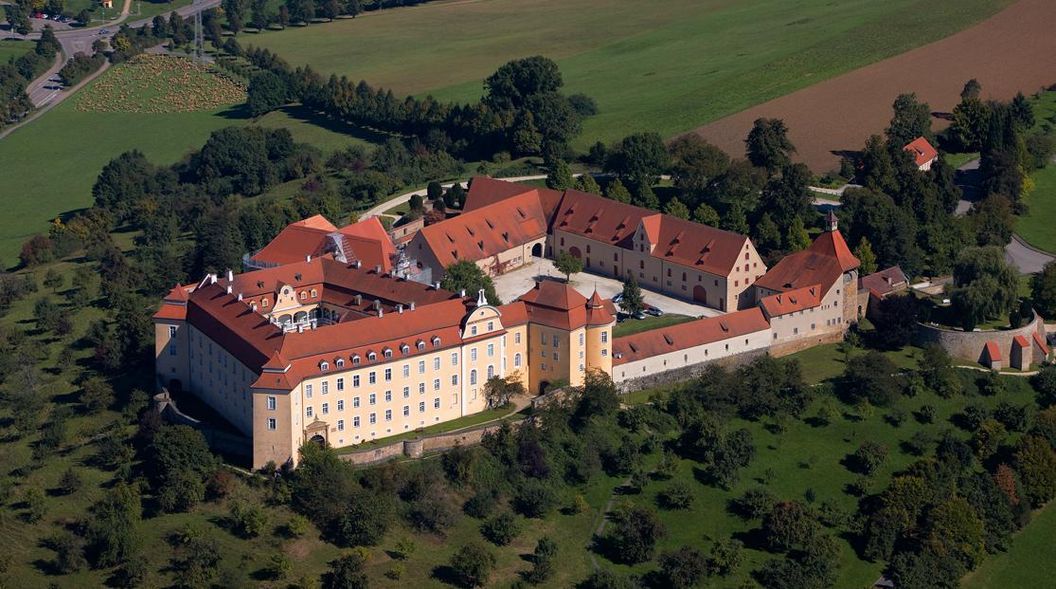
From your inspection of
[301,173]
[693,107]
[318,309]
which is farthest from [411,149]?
[318,309]

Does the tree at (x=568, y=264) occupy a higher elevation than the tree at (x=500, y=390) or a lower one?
higher

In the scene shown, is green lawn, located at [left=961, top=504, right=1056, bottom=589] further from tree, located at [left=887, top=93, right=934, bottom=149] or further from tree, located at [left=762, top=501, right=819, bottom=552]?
tree, located at [left=887, top=93, right=934, bottom=149]

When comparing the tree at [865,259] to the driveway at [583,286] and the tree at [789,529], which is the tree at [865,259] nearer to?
the driveway at [583,286]

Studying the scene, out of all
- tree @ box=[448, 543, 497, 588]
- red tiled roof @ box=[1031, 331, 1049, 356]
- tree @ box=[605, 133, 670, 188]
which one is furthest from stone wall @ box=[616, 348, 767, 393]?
tree @ box=[605, 133, 670, 188]

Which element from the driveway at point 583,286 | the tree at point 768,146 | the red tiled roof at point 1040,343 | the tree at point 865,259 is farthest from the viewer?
the tree at point 768,146

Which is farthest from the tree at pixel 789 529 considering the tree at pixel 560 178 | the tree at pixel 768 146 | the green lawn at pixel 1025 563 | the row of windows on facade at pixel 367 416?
the tree at pixel 560 178

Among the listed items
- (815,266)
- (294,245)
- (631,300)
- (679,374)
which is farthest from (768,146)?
(294,245)
